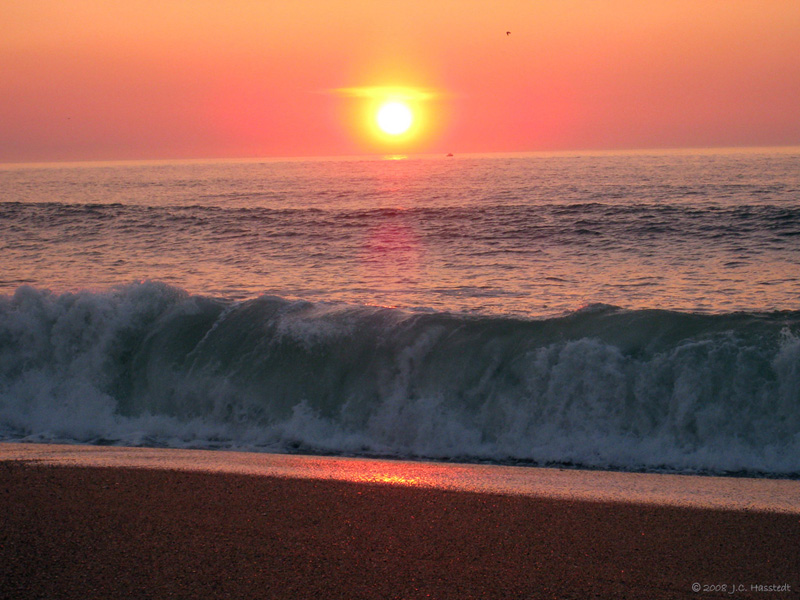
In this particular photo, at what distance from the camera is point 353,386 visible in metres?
8.65

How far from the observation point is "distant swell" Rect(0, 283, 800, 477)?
737 cm

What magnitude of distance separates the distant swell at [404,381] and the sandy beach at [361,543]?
251 centimetres

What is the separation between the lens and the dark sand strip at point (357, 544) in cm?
347

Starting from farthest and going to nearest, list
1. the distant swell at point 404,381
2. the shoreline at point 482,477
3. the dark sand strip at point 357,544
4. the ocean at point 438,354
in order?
the ocean at point 438,354
the distant swell at point 404,381
the shoreline at point 482,477
the dark sand strip at point 357,544

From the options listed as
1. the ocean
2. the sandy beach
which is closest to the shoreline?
the sandy beach

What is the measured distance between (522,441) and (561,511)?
116 inches

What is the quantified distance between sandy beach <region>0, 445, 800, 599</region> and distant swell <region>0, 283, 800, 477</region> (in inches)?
98.6

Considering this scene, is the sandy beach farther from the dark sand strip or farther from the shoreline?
the shoreline

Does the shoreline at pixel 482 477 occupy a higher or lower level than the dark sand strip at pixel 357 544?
lower

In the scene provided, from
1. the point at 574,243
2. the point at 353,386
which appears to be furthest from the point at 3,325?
the point at 574,243

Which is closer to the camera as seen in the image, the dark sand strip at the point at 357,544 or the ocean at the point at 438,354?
the dark sand strip at the point at 357,544

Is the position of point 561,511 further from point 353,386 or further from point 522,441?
point 353,386

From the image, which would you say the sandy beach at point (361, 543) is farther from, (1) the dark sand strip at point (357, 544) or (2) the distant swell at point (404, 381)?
(2) the distant swell at point (404, 381)

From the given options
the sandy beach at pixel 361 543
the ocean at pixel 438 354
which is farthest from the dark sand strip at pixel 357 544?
the ocean at pixel 438 354
